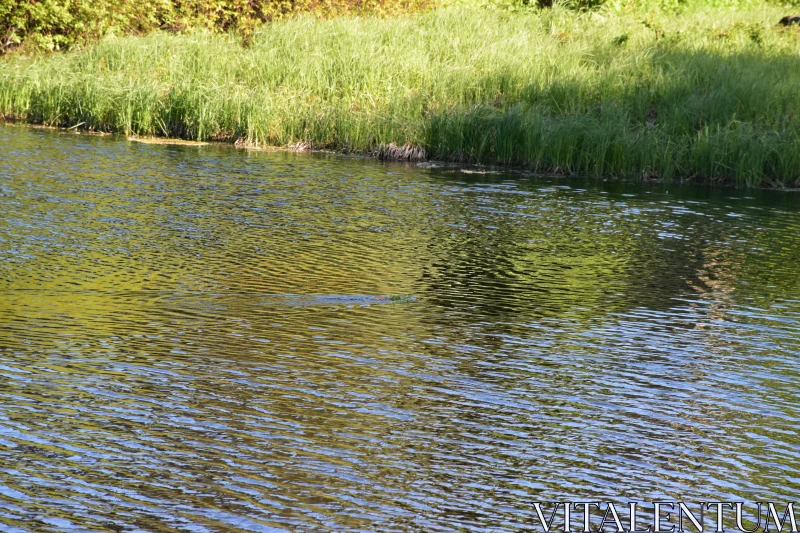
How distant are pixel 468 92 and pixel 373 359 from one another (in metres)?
13.8

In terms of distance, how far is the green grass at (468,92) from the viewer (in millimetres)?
18875

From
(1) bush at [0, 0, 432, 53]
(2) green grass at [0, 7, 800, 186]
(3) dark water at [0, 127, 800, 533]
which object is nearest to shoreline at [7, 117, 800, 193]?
(2) green grass at [0, 7, 800, 186]

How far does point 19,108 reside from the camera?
21.9m

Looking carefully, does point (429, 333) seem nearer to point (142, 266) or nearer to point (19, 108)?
point (142, 266)

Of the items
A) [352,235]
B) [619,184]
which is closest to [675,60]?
[619,184]

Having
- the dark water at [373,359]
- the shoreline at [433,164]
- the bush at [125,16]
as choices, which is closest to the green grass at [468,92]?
the shoreline at [433,164]

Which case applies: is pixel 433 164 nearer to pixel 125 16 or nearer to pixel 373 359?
pixel 125 16

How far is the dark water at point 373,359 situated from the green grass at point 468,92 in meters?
3.84

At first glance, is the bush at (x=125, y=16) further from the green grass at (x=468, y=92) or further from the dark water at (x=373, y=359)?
the dark water at (x=373, y=359)

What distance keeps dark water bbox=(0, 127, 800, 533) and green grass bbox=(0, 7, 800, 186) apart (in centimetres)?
384

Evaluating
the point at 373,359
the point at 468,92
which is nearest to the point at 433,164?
the point at 468,92

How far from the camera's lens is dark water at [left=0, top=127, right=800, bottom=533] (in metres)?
5.61

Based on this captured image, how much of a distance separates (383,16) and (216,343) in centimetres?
2204

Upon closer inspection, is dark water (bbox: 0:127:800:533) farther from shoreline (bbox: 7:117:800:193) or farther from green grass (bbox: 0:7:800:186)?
green grass (bbox: 0:7:800:186)
